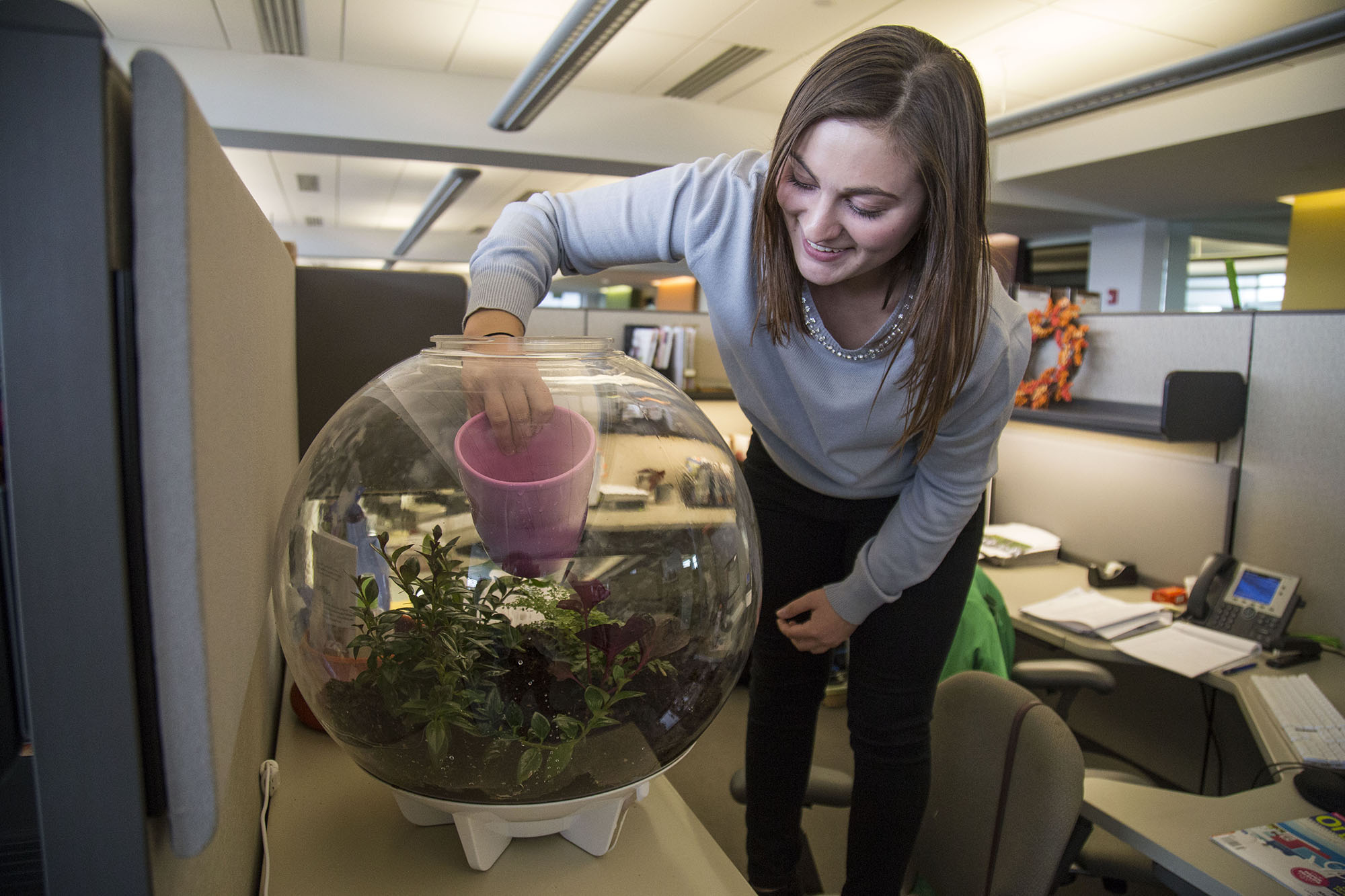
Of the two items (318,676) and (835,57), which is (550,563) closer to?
(318,676)

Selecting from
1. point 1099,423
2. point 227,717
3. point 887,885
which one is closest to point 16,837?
point 227,717

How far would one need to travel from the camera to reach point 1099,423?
86.8 inches

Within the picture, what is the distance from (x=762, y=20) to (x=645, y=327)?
190cm

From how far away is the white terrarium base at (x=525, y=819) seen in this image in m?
0.55

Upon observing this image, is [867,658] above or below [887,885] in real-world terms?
above

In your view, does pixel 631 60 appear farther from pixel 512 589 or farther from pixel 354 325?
pixel 512 589

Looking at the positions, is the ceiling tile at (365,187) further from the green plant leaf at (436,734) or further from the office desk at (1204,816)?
the green plant leaf at (436,734)

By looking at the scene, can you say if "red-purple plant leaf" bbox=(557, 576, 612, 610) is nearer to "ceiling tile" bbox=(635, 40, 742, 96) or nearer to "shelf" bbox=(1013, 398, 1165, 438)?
"shelf" bbox=(1013, 398, 1165, 438)

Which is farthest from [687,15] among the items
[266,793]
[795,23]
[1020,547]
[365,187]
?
[365,187]

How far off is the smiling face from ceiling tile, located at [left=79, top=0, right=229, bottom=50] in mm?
4791

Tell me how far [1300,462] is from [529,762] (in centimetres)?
222

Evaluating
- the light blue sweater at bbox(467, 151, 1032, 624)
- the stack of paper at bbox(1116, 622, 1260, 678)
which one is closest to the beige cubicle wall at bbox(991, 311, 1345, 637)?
the stack of paper at bbox(1116, 622, 1260, 678)

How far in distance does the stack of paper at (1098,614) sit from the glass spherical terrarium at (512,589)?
5.24 feet

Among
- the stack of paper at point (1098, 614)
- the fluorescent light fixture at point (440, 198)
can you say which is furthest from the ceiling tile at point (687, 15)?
the stack of paper at point (1098, 614)
